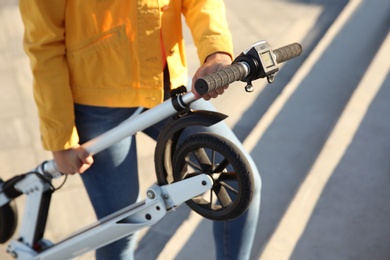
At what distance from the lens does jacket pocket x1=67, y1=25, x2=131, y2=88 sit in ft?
6.42

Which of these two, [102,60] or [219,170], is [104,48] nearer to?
[102,60]

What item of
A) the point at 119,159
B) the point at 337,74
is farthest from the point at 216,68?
the point at 337,74

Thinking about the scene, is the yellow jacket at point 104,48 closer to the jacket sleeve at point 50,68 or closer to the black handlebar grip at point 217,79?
the jacket sleeve at point 50,68

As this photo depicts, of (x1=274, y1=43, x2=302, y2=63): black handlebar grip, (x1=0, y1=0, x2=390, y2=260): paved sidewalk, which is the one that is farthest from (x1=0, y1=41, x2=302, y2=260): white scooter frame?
(x1=0, y1=0, x2=390, y2=260): paved sidewalk

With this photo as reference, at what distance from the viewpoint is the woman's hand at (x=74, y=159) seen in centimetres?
212

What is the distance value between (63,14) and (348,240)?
160 cm

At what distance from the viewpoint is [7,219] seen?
269 centimetres

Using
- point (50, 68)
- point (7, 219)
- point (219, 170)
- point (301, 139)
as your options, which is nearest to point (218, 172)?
point (219, 170)

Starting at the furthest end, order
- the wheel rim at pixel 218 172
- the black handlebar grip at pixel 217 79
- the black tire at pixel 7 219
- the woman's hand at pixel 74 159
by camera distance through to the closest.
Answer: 1. the black tire at pixel 7 219
2. the woman's hand at pixel 74 159
3. the wheel rim at pixel 218 172
4. the black handlebar grip at pixel 217 79

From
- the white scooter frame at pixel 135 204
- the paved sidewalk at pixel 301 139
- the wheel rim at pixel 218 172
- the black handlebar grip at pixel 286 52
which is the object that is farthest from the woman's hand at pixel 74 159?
the paved sidewalk at pixel 301 139

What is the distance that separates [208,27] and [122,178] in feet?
2.03

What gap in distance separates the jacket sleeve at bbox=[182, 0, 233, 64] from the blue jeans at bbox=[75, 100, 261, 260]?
0.67ft

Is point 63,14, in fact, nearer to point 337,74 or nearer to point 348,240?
point 348,240

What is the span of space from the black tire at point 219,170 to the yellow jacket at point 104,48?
20 centimetres
